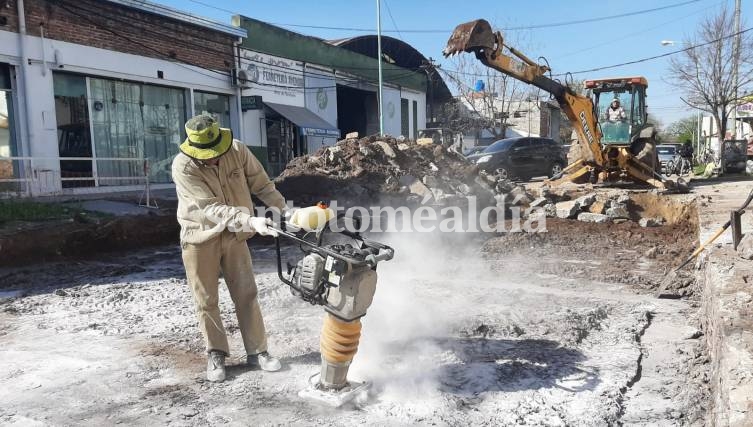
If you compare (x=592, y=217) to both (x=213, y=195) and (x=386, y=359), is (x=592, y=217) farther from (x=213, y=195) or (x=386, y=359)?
(x=213, y=195)

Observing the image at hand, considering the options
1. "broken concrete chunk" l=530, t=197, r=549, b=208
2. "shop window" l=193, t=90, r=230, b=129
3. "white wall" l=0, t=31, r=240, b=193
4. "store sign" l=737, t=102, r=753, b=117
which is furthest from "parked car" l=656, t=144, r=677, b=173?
"white wall" l=0, t=31, r=240, b=193

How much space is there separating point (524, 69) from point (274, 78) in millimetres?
11281

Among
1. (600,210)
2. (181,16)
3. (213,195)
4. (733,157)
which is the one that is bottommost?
(600,210)

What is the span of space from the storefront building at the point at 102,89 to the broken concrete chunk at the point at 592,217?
9347mm

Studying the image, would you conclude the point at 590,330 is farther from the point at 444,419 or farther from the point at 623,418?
the point at 444,419

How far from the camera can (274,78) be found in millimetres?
21203

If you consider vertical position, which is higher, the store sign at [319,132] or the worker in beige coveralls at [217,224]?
the store sign at [319,132]

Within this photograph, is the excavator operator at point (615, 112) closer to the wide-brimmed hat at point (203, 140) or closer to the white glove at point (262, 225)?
the wide-brimmed hat at point (203, 140)

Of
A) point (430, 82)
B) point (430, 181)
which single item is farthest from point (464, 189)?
point (430, 82)

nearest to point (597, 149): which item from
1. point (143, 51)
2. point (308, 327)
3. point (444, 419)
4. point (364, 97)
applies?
point (308, 327)

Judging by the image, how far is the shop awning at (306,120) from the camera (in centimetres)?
2078

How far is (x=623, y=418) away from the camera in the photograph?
3.17 metres

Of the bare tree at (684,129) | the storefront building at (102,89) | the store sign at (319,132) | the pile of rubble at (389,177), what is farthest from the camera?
the bare tree at (684,129)

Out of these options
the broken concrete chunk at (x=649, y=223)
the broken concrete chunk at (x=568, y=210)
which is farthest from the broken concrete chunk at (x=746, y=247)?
the broken concrete chunk at (x=568, y=210)
